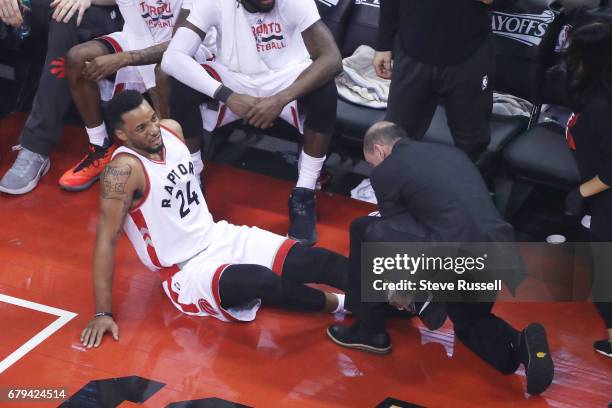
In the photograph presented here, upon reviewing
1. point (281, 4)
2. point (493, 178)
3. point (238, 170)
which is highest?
point (281, 4)

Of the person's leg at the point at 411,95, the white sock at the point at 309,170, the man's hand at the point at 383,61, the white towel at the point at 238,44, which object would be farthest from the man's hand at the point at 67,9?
the person's leg at the point at 411,95

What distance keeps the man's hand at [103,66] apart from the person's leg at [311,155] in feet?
3.45

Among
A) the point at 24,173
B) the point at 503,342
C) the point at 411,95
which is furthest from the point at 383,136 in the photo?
the point at 24,173

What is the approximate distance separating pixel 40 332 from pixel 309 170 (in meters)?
1.62

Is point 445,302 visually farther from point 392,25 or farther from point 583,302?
point 392,25

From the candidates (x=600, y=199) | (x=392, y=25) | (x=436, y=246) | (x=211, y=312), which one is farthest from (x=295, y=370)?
(x=392, y=25)

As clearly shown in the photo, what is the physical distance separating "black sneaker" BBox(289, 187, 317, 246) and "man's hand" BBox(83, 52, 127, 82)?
48.3 inches

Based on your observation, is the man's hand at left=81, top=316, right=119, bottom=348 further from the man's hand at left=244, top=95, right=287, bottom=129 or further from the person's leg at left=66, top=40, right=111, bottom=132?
the person's leg at left=66, top=40, right=111, bottom=132

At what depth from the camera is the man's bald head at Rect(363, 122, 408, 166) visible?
3.56 metres

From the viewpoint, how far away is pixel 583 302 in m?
4.17

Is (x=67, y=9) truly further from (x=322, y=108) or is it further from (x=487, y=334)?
(x=487, y=334)

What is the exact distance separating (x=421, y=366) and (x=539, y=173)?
51.2 inches

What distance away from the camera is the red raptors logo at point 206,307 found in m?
3.79

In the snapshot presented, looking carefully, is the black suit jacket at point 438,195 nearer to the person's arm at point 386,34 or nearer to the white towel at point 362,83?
the person's arm at point 386,34
